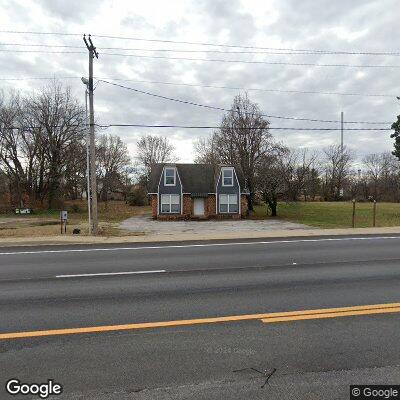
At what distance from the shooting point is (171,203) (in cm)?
3275

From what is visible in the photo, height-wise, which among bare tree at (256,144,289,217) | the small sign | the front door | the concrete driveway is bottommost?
the concrete driveway

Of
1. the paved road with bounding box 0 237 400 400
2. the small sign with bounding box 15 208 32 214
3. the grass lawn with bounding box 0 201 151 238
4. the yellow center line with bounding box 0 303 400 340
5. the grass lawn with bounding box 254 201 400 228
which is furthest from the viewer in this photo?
the small sign with bounding box 15 208 32 214

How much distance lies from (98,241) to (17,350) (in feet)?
36.7

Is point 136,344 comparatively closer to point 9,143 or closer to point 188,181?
point 188,181

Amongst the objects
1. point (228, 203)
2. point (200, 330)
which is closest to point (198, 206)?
point (228, 203)

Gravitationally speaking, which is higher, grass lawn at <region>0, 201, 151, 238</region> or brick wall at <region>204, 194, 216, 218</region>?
brick wall at <region>204, 194, 216, 218</region>

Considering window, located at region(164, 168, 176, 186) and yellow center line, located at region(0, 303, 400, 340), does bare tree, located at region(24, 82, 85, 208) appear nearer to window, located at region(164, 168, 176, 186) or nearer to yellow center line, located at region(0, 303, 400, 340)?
window, located at region(164, 168, 176, 186)

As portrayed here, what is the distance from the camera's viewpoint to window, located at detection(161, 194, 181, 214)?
3262 cm

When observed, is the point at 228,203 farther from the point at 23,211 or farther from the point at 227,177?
the point at 23,211

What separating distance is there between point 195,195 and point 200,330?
1116 inches

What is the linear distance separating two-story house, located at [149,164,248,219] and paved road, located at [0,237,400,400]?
2281 centimetres

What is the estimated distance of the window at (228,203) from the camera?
33.2 m

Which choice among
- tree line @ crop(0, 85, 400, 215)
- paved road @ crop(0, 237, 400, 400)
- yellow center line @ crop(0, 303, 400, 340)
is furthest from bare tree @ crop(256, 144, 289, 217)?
yellow center line @ crop(0, 303, 400, 340)

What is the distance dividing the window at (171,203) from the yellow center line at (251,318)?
2741cm
